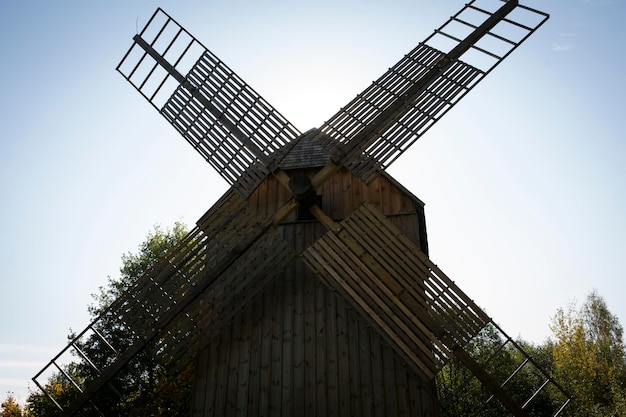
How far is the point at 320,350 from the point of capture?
5.58 m

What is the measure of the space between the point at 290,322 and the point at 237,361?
911 mm

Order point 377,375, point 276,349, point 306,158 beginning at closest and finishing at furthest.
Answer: point 377,375 < point 276,349 < point 306,158

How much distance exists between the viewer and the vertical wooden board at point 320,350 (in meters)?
5.27

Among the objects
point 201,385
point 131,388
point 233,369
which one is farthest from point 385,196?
point 131,388

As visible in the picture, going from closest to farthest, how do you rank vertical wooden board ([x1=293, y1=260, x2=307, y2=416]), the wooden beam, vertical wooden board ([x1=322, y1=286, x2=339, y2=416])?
the wooden beam, vertical wooden board ([x1=322, y1=286, x2=339, y2=416]), vertical wooden board ([x1=293, y1=260, x2=307, y2=416])

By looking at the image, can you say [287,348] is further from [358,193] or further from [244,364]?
[358,193]

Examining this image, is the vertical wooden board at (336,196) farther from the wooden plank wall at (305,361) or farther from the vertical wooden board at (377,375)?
the vertical wooden board at (377,375)

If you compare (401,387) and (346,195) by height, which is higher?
(346,195)

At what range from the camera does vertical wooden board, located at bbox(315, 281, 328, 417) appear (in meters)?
5.27

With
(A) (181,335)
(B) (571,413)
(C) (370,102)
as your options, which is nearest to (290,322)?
(A) (181,335)

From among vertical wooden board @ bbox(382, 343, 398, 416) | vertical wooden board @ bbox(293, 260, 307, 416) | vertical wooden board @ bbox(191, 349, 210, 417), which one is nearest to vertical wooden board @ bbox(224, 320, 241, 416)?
vertical wooden board @ bbox(191, 349, 210, 417)

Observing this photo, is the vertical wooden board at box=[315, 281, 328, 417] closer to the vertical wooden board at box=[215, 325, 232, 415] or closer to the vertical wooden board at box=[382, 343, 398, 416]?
the vertical wooden board at box=[382, 343, 398, 416]

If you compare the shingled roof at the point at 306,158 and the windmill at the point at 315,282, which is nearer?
the windmill at the point at 315,282

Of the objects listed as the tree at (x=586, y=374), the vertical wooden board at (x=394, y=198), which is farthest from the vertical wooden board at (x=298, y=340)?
the tree at (x=586, y=374)
